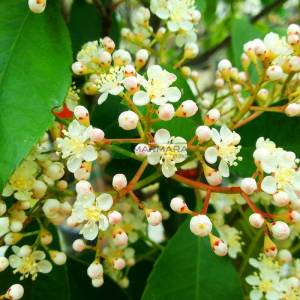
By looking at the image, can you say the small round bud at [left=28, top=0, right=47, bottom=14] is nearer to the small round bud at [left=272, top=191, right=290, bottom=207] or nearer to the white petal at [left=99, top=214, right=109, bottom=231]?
the white petal at [left=99, top=214, right=109, bottom=231]

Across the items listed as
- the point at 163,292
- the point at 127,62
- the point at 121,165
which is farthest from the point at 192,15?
the point at 163,292

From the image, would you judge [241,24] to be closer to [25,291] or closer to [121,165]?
[121,165]

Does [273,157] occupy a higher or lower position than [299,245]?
higher

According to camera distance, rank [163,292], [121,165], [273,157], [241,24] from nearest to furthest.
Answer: [273,157] → [163,292] → [121,165] → [241,24]

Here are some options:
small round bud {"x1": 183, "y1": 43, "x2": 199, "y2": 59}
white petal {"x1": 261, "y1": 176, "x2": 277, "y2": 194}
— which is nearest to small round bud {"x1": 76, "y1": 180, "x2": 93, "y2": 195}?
white petal {"x1": 261, "y1": 176, "x2": 277, "y2": 194}

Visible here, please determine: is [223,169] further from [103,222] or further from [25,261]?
[25,261]

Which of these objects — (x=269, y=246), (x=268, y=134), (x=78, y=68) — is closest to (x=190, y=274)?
(x=269, y=246)

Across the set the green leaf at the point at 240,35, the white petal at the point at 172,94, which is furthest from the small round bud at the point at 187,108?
the green leaf at the point at 240,35
